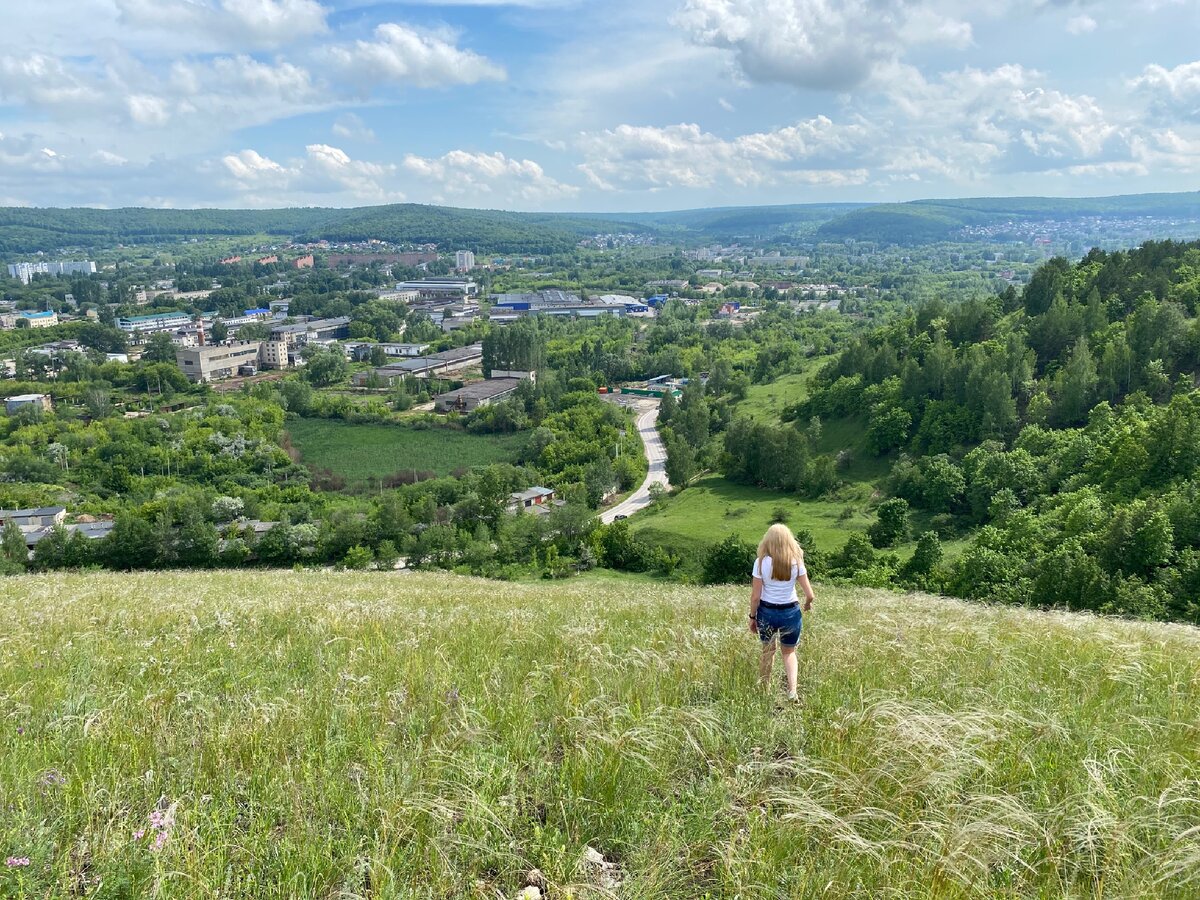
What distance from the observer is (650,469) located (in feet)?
211

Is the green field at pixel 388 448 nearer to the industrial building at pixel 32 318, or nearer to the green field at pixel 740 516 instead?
the green field at pixel 740 516

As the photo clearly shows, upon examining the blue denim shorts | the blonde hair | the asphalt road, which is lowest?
the asphalt road

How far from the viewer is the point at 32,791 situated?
380 centimetres

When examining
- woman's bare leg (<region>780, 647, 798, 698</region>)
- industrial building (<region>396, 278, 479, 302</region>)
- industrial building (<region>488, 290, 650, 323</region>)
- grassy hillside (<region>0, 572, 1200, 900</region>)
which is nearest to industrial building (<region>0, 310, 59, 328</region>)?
industrial building (<region>396, 278, 479, 302</region>)

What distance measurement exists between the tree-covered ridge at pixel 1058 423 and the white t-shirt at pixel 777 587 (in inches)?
702

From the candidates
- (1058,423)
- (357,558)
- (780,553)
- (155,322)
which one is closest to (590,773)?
(780,553)

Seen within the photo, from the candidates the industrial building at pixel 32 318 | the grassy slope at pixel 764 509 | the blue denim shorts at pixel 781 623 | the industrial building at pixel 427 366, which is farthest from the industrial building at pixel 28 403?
the blue denim shorts at pixel 781 623

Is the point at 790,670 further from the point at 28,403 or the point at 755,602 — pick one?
the point at 28,403

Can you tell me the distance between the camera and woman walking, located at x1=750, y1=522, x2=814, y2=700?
639 centimetres

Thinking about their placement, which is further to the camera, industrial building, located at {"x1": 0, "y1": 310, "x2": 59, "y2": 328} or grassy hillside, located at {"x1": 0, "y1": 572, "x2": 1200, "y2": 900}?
industrial building, located at {"x1": 0, "y1": 310, "x2": 59, "y2": 328}

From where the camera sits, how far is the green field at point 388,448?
63.7m

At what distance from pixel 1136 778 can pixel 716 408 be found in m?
74.4

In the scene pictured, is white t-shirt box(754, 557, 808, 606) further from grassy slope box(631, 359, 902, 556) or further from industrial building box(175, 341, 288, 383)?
industrial building box(175, 341, 288, 383)

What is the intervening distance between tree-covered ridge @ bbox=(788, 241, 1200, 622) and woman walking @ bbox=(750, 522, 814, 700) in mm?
17833
